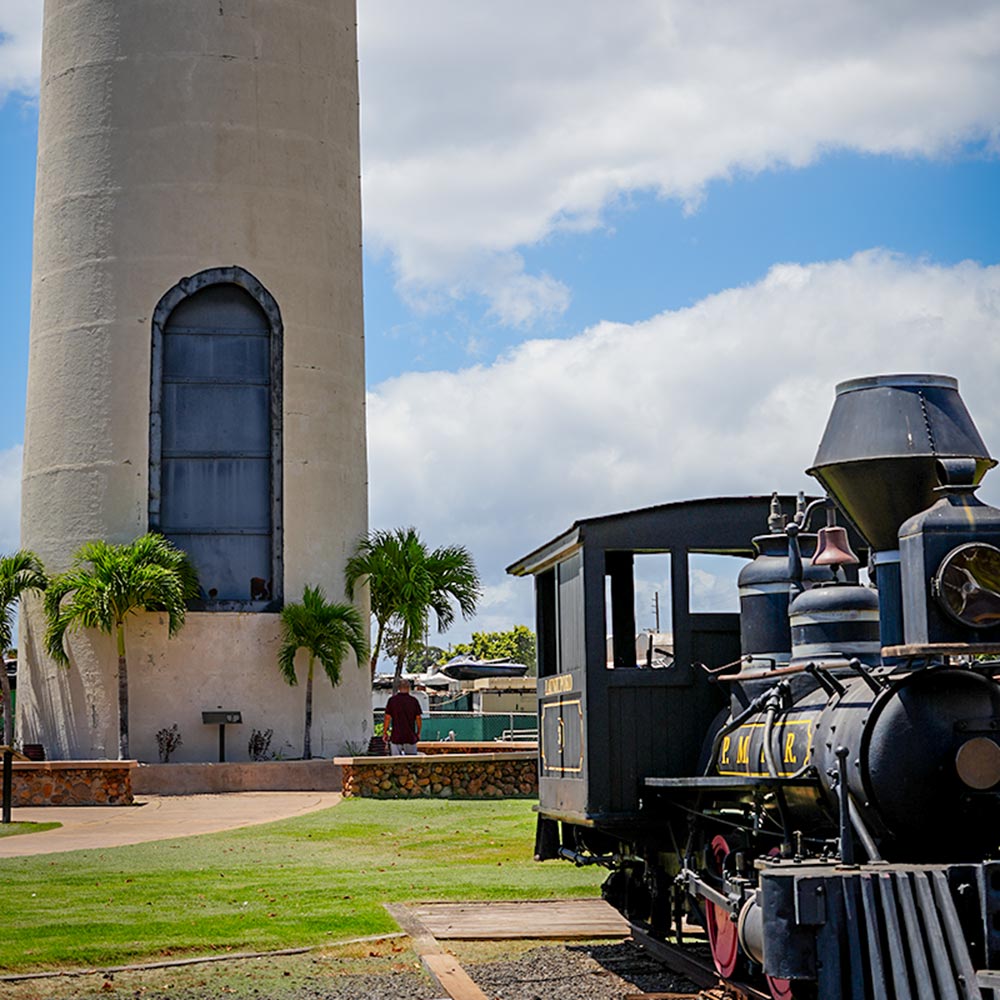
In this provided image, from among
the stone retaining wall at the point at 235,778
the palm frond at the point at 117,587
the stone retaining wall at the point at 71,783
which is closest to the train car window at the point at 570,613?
the stone retaining wall at the point at 71,783

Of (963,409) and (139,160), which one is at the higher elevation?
(139,160)

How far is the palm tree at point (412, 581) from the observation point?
27.3 meters

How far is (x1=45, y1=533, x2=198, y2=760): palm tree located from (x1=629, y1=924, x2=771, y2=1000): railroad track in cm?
1621

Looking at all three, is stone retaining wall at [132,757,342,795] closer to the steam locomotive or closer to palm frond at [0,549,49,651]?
palm frond at [0,549,49,651]

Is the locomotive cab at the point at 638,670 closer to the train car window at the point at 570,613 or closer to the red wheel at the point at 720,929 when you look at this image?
the train car window at the point at 570,613

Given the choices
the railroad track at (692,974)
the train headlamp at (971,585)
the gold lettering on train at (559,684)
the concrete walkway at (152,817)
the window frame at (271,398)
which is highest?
the window frame at (271,398)

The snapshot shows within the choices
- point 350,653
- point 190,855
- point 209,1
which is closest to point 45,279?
point 209,1

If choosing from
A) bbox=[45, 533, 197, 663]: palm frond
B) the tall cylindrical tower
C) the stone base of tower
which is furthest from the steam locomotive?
the tall cylindrical tower

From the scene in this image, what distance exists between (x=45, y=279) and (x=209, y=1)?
18.5ft

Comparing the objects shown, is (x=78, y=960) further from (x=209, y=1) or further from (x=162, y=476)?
(x=209, y=1)

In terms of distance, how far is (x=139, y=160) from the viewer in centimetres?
2703

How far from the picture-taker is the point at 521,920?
1120cm

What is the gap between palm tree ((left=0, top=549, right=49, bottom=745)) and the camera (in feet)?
85.5

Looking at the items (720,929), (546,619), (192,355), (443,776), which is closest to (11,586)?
(192,355)
